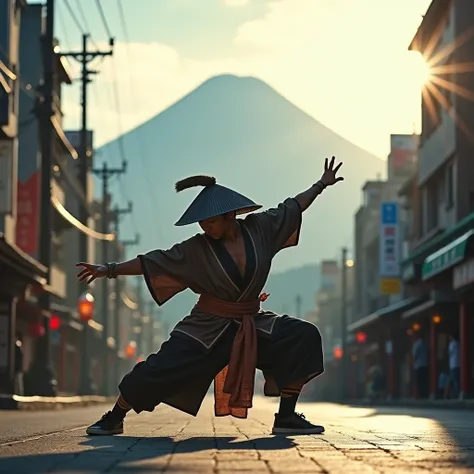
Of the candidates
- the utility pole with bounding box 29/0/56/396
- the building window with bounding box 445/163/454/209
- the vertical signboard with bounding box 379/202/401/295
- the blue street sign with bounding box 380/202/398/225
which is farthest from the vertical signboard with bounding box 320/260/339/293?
the utility pole with bounding box 29/0/56/396

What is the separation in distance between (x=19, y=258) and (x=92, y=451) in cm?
1958

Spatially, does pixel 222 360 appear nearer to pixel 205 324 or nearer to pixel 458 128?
pixel 205 324

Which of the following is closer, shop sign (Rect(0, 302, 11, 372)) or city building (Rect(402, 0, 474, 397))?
shop sign (Rect(0, 302, 11, 372))

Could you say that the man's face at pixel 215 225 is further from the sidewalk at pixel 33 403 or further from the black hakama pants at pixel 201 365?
the sidewalk at pixel 33 403

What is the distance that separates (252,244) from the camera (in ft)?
29.8

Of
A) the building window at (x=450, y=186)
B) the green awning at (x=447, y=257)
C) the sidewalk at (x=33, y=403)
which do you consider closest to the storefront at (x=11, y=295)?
the sidewalk at (x=33, y=403)

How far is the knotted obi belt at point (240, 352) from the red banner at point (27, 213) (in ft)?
98.0

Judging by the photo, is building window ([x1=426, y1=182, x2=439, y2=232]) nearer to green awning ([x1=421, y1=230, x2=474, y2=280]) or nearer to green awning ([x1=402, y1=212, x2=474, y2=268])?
green awning ([x1=402, y1=212, x2=474, y2=268])

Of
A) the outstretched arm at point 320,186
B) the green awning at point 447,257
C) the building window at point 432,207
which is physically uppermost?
the building window at point 432,207

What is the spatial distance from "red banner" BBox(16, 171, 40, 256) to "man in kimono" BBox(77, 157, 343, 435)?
97.1 feet

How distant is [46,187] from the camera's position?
29844 millimetres

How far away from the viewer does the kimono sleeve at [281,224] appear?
30.7 ft

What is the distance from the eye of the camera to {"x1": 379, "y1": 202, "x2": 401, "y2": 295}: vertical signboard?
168ft

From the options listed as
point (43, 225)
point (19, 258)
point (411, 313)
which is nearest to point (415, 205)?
point (411, 313)
